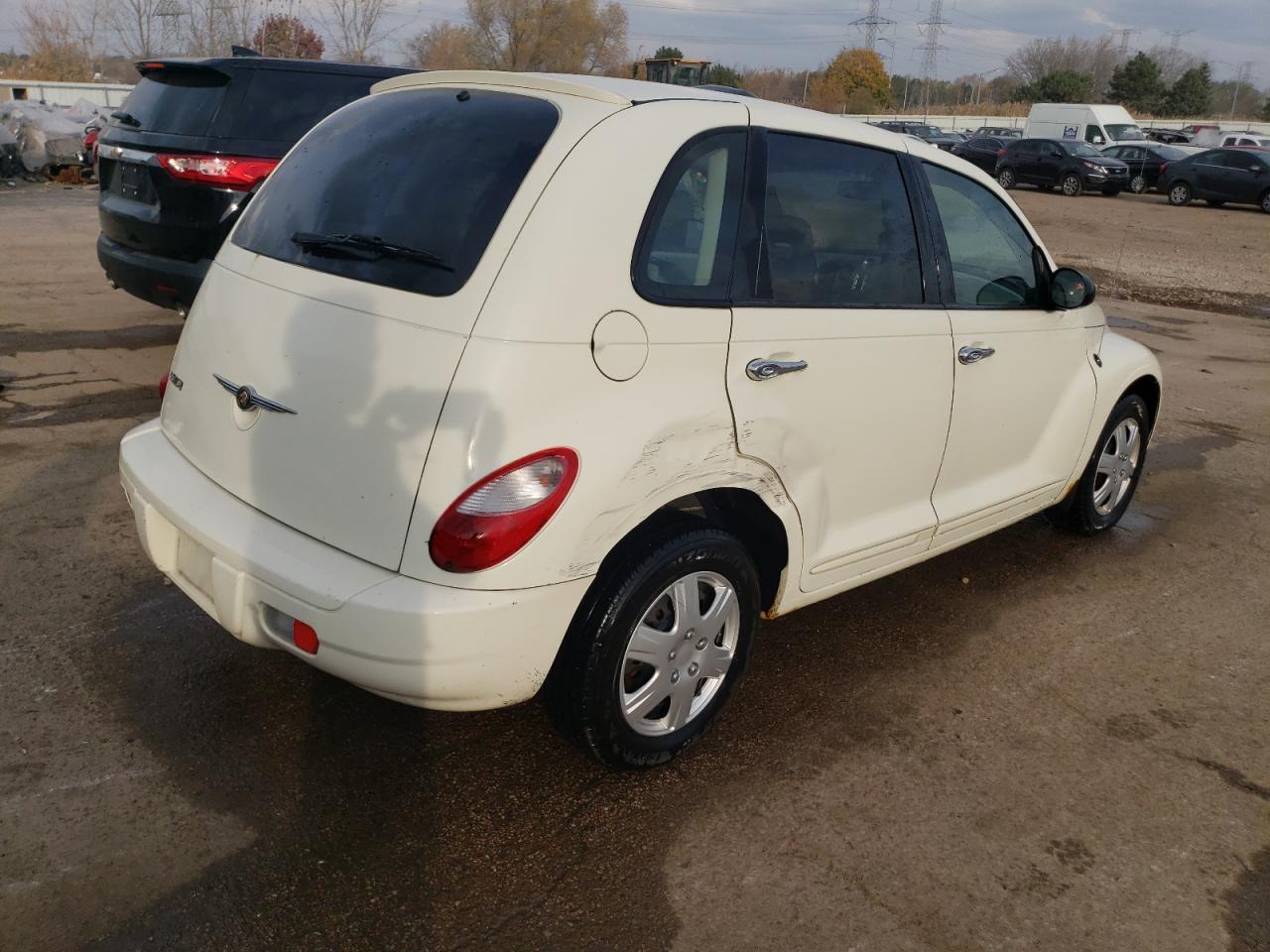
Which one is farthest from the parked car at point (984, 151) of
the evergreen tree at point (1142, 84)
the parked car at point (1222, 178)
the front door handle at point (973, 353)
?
the evergreen tree at point (1142, 84)

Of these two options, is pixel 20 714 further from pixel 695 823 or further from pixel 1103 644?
pixel 1103 644

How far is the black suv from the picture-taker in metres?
6.44

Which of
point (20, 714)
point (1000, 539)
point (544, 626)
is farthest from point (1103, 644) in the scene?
point (20, 714)

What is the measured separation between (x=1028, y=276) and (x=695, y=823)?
2.64 meters

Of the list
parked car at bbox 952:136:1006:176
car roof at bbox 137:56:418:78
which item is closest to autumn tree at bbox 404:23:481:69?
parked car at bbox 952:136:1006:176

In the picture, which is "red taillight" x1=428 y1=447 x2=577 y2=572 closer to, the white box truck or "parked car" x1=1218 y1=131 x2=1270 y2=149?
the white box truck

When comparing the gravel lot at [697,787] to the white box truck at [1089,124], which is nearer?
the gravel lot at [697,787]

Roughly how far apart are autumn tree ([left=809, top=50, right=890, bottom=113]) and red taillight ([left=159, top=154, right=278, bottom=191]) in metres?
70.1

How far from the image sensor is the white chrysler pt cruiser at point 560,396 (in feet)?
8.34

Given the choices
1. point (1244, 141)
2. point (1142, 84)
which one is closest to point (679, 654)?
point (1244, 141)

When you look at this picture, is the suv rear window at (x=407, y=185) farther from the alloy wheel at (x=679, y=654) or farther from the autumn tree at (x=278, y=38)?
the autumn tree at (x=278, y=38)

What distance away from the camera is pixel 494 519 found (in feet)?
8.16

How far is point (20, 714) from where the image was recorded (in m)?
3.18

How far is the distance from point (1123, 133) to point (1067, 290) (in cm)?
3765
